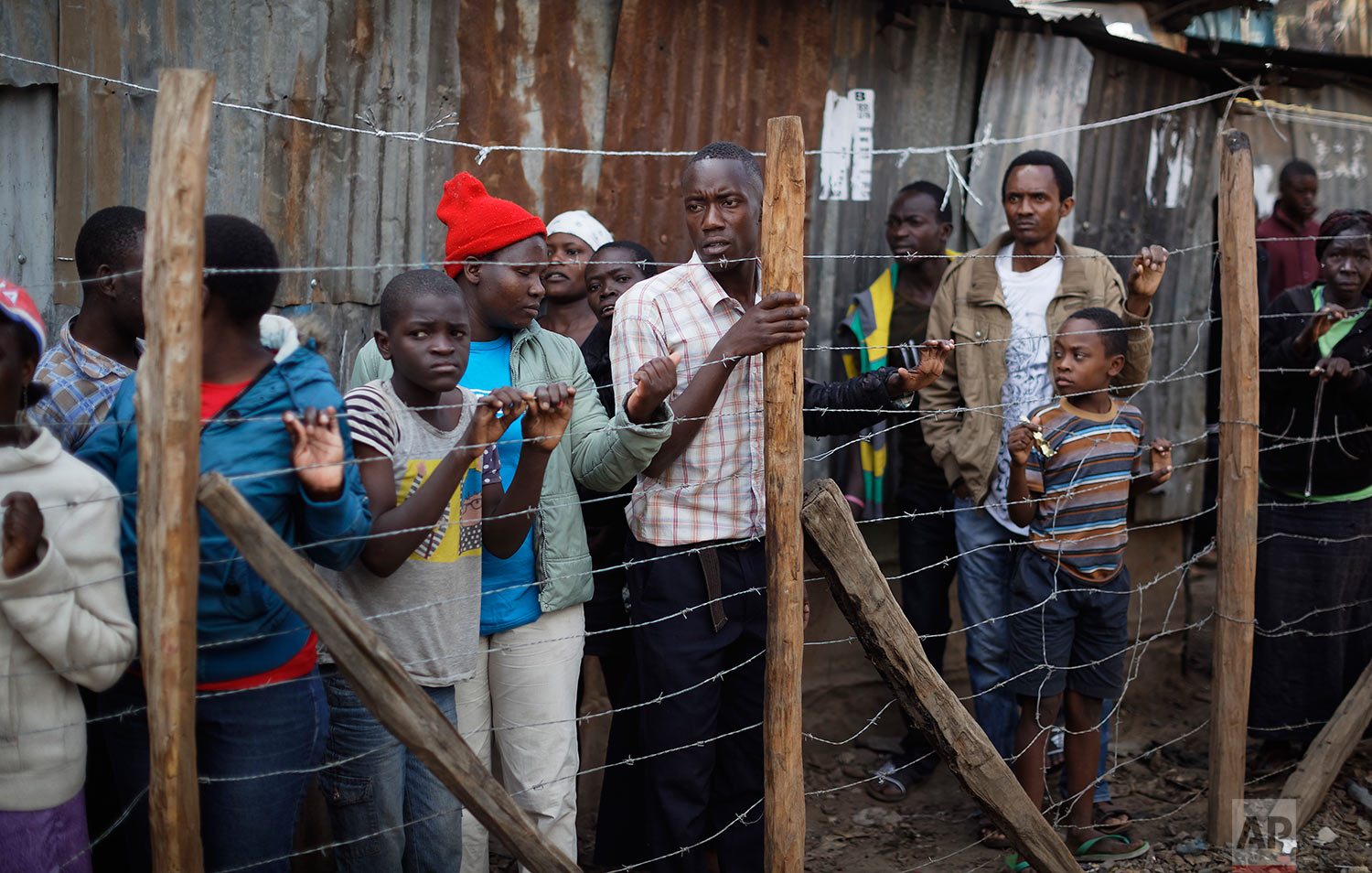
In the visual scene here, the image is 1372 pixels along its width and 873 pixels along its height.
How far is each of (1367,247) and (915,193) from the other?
1.69m

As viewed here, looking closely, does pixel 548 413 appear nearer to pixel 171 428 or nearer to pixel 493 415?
pixel 493 415

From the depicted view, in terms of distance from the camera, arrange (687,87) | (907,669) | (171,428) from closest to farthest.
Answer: (171,428), (907,669), (687,87)

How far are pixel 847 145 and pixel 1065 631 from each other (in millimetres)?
2188

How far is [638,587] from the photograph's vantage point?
9.85 feet

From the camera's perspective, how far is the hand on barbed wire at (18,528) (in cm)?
196

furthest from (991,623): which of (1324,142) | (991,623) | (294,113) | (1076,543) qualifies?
(1324,142)

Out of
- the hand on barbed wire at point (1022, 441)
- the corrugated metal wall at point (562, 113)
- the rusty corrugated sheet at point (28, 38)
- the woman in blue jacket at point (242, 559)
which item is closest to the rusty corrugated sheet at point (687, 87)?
the corrugated metal wall at point (562, 113)

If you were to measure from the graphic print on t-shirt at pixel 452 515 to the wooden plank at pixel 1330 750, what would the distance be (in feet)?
10.7

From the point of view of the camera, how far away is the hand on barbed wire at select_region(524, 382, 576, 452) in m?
2.31

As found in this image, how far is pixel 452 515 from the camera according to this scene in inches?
103

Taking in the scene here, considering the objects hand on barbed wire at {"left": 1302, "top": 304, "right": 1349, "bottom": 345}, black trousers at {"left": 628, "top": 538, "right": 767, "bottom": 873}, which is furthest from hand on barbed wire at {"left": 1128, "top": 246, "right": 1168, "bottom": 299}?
black trousers at {"left": 628, "top": 538, "right": 767, "bottom": 873}

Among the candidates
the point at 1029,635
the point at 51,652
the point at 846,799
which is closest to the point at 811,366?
the point at 1029,635

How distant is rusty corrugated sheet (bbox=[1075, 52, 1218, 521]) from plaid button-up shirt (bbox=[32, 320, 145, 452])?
4.21m

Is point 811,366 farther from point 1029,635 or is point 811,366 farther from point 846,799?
point 846,799
